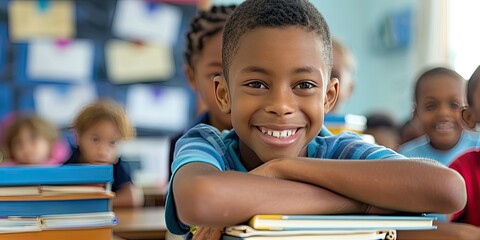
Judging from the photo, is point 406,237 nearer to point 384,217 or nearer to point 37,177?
point 384,217

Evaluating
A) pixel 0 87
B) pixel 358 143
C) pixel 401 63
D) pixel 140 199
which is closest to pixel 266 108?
pixel 358 143

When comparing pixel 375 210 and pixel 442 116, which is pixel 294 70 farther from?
pixel 442 116

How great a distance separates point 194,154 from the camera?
3.76 feet

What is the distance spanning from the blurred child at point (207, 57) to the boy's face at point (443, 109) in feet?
2.57

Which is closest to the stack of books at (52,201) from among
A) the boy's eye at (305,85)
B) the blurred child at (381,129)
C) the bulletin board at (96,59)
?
the boy's eye at (305,85)

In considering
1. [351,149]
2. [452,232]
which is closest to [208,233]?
[351,149]

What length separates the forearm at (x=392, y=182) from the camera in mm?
1032

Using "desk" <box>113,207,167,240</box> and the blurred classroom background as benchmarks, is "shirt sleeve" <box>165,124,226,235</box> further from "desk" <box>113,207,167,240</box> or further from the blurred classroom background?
the blurred classroom background

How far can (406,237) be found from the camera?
1.22m

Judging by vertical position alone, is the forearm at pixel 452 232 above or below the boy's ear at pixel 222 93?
below

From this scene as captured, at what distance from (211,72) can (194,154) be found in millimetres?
735

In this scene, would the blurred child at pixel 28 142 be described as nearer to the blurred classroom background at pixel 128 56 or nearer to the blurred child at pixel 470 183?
the blurred classroom background at pixel 128 56

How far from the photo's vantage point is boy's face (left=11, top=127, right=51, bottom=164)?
11.7ft

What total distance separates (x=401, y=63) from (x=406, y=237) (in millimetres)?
4670
